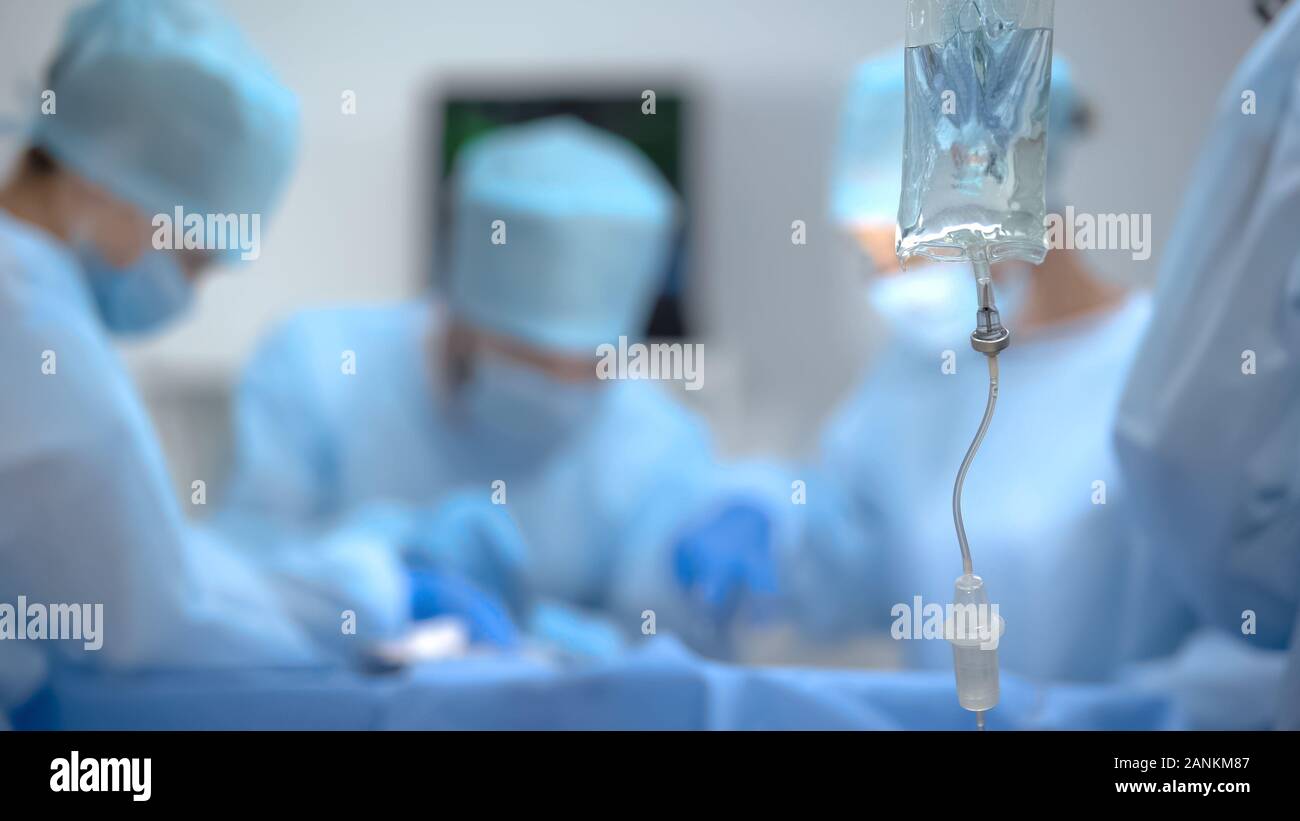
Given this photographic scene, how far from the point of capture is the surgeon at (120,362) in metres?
0.98

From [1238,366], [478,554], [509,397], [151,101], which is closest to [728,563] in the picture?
[478,554]

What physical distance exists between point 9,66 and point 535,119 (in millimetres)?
1871

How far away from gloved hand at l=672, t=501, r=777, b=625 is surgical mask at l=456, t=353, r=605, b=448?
1.08ft

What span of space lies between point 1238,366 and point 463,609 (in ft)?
3.16

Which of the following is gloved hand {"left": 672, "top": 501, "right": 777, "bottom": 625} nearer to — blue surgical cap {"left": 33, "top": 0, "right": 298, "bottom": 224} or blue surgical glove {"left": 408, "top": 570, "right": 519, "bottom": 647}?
blue surgical glove {"left": 408, "top": 570, "right": 519, "bottom": 647}

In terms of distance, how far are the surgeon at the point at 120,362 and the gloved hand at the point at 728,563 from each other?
0.48 meters

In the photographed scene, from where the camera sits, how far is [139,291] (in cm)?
134

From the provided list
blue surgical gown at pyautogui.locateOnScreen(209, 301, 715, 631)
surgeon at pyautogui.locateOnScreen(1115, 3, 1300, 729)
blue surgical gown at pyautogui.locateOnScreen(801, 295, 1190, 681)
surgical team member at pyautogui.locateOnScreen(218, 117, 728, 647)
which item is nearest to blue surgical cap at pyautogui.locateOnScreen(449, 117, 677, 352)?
surgical team member at pyautogui.locateOnScreen(218, 117, 728, 647)

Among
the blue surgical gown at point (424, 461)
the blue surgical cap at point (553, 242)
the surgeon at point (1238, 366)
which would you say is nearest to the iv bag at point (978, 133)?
the surgeon at point (1238, 366)

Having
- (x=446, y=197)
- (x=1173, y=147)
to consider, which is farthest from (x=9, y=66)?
(x=446, y=197)

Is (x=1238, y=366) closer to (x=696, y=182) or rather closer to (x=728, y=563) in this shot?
(x=728, y=563)

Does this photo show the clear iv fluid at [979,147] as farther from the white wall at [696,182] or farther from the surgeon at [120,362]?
the white wall at [696,182]
